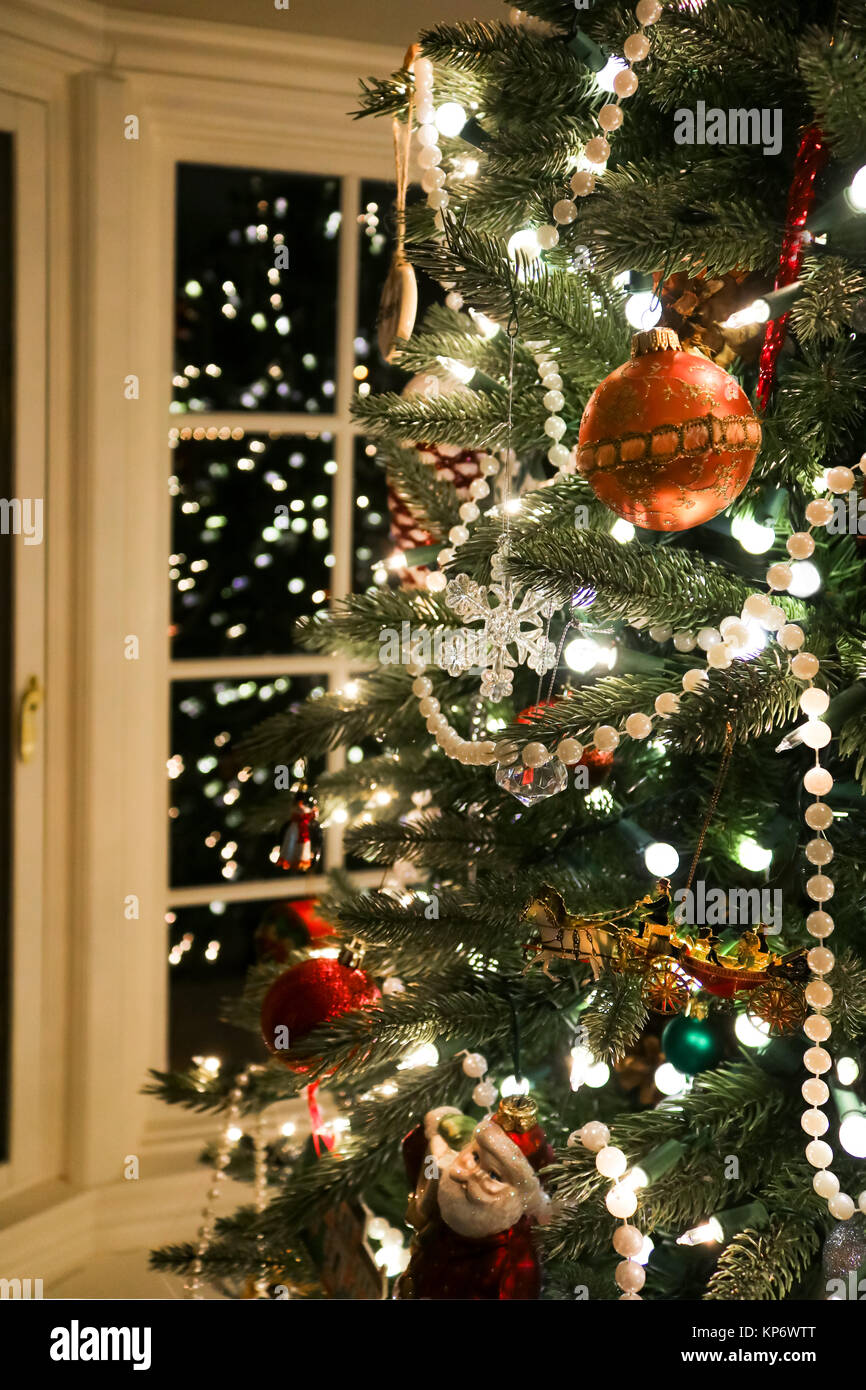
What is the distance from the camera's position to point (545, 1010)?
1.04 meters

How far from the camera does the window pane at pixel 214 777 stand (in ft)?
6.96

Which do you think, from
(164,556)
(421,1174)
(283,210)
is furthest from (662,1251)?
(283,210)

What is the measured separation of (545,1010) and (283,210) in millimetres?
1580

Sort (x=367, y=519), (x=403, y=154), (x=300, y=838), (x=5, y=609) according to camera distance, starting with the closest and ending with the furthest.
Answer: (x=403, y=154) < (x=300, y=838) < (x=5, y=609) < (x=367, y=519)

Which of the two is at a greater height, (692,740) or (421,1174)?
(692,740)

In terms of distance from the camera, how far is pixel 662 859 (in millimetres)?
917

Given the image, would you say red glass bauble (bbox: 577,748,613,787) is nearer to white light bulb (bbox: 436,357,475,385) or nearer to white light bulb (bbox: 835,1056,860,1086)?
white light bulb (bbox: 835,1056,860,1086)

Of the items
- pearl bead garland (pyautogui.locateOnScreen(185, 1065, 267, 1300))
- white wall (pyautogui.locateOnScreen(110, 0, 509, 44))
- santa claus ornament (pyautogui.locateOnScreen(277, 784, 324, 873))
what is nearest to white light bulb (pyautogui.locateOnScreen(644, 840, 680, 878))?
santa claus ornament (pyautogui.locateOnScreen(277, 784, 324, 873))

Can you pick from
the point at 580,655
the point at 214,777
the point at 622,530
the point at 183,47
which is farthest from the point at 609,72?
the point at 214,777

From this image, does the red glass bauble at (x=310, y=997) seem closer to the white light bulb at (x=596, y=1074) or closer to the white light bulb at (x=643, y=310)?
the white light bulb at (x=596, y=1074)

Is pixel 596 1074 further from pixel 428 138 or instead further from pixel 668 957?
pixel 428 138

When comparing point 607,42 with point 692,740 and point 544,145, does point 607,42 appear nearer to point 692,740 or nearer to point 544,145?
point 544,145

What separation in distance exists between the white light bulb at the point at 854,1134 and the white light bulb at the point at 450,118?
0.90 metres

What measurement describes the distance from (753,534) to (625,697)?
0.17 metres
